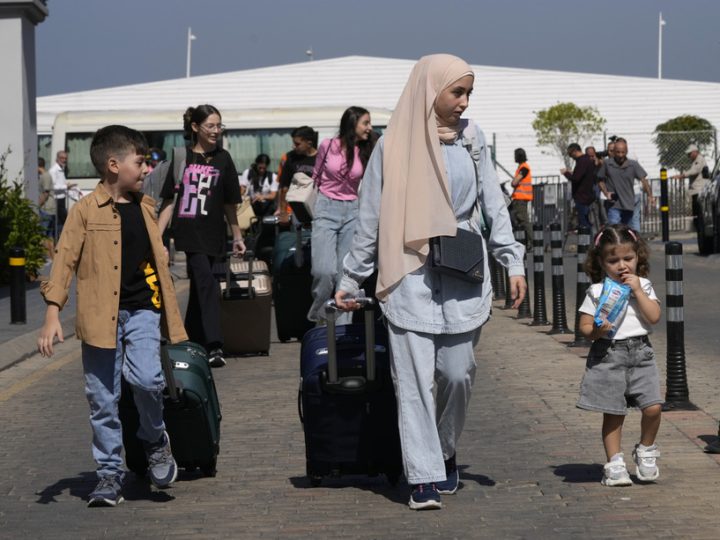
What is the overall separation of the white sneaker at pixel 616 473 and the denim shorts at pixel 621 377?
0.24m

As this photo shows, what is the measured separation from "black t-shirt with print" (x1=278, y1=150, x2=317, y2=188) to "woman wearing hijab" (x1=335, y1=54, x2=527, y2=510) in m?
7.39

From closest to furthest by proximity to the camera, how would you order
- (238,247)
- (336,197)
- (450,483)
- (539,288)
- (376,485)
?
(450,483) → (376,485) → (238,247) → (336,197) → (539,288)

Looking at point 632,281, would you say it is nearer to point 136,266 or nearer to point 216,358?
point 136,266

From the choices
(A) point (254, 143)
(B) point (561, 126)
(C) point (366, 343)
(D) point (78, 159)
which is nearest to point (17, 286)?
(C) point (366, 343)

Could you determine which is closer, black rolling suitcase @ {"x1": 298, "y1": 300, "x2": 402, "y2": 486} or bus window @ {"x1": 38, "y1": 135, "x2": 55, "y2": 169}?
black rolling suitcase @ {"x1": 298, "y1": 300, "x2": 402, "y2": 486}

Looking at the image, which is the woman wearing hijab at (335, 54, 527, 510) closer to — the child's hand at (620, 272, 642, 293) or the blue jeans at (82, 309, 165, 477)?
the child's hand at (620, 272, 642, 293)

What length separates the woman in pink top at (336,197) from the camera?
38.1 ft

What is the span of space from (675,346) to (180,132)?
2773 cm

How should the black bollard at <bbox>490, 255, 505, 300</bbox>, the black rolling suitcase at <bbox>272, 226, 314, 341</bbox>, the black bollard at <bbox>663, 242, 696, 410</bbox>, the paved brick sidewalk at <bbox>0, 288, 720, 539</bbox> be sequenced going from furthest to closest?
the black bollard at <bbox>490, 255, 505, 300</bbox>, the black rolling suitcase at <bbox>272, 226, 314, 341</bbox>, the black bollard at <bbox>663, 242, 696, 410</bbox>, the paved brick sidewalk at <bbox>0, 288, 720, 539</bbox>

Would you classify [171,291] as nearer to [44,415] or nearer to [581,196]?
[44,415]

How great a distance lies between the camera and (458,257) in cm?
636

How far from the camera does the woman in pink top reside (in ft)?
38.1

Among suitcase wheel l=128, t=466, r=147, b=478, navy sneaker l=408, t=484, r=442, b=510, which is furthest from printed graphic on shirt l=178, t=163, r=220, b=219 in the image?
navy sneaker l=408, t=484, r=442, b=510

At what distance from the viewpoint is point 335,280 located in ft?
39.3
